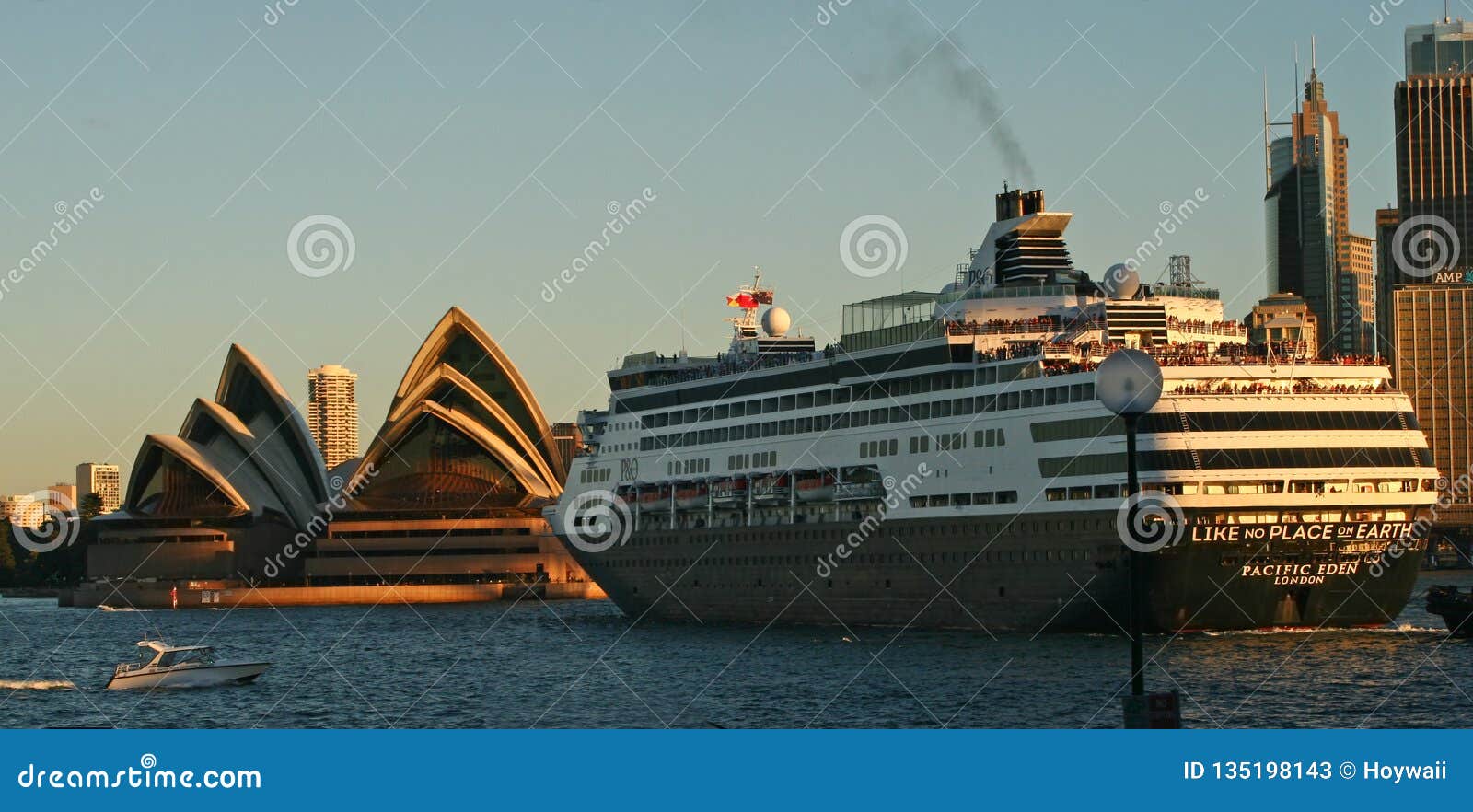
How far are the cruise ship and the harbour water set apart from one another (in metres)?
1.38

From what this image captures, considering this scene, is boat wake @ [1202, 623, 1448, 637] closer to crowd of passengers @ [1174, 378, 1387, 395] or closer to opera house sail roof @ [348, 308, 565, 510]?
crowd of passengers @ [1174, 378, 1387, 395]

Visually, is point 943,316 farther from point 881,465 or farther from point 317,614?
point 317,614

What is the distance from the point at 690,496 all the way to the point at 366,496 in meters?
59.9

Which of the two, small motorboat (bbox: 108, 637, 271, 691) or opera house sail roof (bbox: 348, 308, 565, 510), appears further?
opera house sail roof (bbox: 348, 308, 565, 510)

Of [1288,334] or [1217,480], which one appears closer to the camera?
[1217,480]

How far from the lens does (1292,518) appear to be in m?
51.8

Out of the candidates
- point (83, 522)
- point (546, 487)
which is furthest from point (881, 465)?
point (83, 522)

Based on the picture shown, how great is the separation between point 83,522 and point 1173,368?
130 m

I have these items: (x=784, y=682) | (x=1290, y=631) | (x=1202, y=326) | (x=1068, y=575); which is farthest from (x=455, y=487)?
(x=784, y=682)

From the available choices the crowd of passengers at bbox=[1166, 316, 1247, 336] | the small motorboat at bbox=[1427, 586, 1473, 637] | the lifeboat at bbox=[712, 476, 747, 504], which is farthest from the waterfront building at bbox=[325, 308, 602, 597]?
the small motorboat at bbox=[1427, 586, 1473, 637]

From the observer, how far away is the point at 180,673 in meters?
49.8

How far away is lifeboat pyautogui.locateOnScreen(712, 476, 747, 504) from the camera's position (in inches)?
2643

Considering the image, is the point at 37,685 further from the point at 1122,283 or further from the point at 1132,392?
the point at 1132,392

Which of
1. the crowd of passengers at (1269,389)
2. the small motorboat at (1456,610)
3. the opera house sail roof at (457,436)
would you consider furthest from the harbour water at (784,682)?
the opera house sail roof at (457,436)
